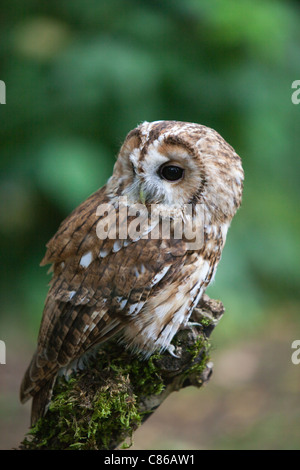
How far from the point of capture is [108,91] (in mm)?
4023

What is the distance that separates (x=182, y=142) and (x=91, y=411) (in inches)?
44.4

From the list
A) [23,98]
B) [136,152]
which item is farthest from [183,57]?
[136,152]

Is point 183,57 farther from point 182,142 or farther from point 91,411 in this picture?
point 91,411

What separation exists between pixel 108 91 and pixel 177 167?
2.07 m

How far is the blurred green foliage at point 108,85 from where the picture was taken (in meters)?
4.02
